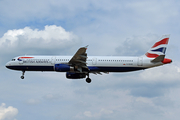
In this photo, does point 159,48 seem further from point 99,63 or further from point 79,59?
point 79,59

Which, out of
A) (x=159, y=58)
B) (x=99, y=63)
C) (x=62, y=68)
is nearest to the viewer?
(x=62, y=68)

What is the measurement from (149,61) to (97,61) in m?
10.7

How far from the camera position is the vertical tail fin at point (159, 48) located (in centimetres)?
4894

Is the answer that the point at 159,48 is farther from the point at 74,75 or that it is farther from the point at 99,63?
the point at 74,75

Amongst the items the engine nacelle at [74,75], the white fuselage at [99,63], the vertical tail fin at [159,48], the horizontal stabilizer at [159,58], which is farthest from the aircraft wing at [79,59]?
the vertical tail fin at [159,48]

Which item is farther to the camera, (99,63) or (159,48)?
(159,48)

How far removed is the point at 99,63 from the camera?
48.1 meters

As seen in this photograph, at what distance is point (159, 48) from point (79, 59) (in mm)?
17485

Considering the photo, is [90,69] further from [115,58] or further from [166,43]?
[166,43]

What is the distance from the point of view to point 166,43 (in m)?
49.0

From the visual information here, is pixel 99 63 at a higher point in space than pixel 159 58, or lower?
lower

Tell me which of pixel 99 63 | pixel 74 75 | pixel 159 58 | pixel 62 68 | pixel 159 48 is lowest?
pixel 74 75

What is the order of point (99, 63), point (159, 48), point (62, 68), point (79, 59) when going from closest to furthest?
point (79, 59) → point (62, 68) → point (99, 63) → point (159, 48)

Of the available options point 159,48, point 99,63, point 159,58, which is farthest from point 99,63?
point 159,48
